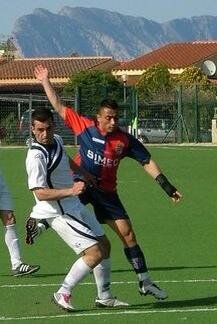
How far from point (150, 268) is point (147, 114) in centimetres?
3677

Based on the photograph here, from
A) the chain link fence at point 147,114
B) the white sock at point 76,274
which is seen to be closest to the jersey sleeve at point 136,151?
the white sock at point 76,274

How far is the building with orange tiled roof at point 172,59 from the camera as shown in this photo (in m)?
76.5

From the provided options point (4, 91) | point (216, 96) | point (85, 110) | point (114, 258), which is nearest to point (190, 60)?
point (4, 91)

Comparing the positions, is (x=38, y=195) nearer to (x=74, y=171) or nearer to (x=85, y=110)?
(x=74, y=171)

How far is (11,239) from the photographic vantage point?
12.2 m

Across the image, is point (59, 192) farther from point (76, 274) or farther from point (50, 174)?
point (76, 274)

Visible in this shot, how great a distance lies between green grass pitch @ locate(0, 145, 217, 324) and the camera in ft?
31.9

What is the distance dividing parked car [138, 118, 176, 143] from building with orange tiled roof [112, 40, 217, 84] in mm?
23494

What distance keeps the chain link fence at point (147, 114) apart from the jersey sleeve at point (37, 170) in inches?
1379

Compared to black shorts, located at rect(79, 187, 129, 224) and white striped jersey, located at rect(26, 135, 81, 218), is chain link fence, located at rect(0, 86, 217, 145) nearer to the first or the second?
black shorts, located at rect(79, 187, 129, 224)

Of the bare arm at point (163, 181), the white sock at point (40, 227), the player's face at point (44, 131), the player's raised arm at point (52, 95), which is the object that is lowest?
the white sock at point (40, 227)

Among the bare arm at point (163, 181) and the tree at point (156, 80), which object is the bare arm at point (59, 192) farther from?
the tree at point (156, 80)

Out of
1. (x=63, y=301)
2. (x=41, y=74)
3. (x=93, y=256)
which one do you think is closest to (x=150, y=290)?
(x=93, y=256)

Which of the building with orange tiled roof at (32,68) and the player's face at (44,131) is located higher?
the player's face at (44,131)
